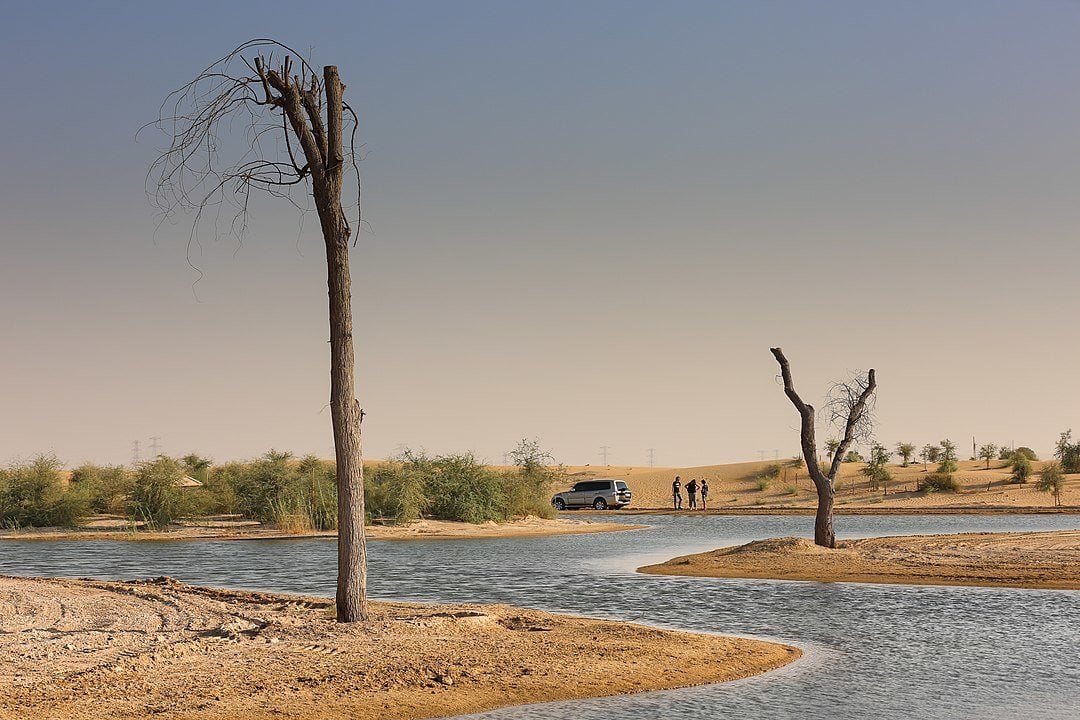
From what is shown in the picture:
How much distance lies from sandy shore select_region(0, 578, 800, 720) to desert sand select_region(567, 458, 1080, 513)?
142 ft

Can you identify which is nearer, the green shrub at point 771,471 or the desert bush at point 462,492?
the desert bush at point 462,492

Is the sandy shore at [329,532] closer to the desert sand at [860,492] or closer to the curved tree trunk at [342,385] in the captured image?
the desert sand at [860,492]

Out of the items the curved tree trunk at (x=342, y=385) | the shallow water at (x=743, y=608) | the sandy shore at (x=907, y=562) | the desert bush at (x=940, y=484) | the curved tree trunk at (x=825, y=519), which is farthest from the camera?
the desert bush at (x=940, y=484)

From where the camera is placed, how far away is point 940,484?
70.3 metres

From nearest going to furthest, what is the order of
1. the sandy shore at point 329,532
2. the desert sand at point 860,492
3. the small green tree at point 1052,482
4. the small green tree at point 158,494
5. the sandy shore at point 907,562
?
1. the sandy shore at point 907,562
2. the sandy shore at point 329,532
3. the small green tree at point 158,494
4. the desert sand at point 860,492
5. the small green tree at point 1052,482

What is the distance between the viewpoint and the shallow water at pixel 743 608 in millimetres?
11602

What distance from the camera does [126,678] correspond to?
38.2ft

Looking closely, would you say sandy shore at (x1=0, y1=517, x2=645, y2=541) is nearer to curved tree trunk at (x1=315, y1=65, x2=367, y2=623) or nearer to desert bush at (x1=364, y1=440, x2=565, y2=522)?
desert bush at (x1=364, y1=440, x2=565, y2=522)

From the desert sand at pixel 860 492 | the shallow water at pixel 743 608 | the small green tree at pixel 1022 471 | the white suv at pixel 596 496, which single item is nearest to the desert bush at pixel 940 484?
the desert sand at pixel 860 492

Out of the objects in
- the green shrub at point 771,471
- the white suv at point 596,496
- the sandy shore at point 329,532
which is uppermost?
the green shrub at point 771,471

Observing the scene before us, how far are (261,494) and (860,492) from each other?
41197 mm

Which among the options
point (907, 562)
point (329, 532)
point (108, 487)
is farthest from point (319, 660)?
point (108, 487)

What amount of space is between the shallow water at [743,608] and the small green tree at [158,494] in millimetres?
7157

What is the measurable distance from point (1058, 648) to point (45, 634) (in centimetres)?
1257
